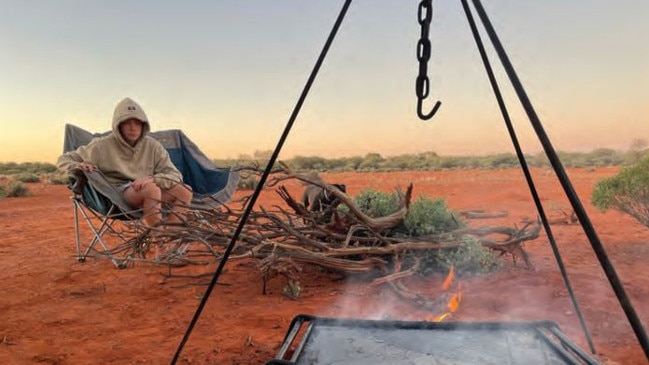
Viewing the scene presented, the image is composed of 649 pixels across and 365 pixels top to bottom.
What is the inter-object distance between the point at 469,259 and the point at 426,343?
5.87 ft

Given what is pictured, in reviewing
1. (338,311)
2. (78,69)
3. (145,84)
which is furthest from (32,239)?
(338,311)

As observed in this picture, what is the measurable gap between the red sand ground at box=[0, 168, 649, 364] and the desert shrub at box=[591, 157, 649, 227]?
1.04 ft

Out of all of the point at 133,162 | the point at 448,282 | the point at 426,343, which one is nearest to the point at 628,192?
the point at 448,282

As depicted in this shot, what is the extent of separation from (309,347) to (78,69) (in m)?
7.69

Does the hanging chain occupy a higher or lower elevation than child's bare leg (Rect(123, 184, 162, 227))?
higher

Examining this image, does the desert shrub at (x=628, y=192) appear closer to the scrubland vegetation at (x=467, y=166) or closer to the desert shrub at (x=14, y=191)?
the scrubland vegetation at (x=467, y=166)

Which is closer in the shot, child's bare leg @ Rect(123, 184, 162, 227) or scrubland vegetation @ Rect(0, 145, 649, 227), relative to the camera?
child's bare leg @ Rect(123, 184, 162, 227)

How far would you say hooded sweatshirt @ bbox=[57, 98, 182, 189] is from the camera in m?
4.36

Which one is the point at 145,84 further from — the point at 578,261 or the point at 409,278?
the point at 578,261

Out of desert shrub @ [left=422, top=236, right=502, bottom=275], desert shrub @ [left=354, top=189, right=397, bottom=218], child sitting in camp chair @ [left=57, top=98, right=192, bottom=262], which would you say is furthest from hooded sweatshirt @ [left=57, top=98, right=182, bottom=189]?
desert shrub @ [left=422, top=236, right=502, bottom=275]

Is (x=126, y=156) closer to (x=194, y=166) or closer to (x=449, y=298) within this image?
(x=194, y=166)

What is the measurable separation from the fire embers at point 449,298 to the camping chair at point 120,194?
1.59m

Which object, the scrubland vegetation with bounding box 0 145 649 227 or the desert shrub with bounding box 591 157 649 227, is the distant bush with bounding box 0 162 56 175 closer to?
the scrubland vegetation with bounding box 0 145 649 227

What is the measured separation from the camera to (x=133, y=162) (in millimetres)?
4609
